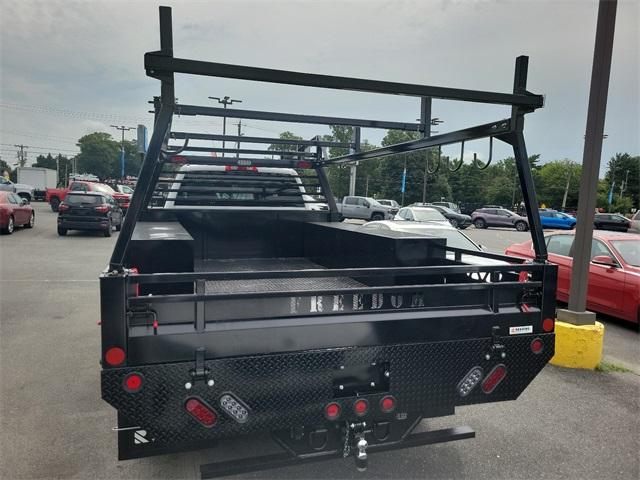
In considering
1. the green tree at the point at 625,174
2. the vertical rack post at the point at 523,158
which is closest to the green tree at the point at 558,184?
the green tree at the point at 625,174

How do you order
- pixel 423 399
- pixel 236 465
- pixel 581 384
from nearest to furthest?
pixel 236 465 < pixel 423 399 < pixel 581 384

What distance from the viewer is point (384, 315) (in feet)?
8.61

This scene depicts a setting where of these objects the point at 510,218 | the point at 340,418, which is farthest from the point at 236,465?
the point at 510,218

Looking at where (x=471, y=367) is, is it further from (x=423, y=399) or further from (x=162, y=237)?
(x=162, y=237)

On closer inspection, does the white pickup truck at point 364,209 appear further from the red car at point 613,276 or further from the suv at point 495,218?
the red car at point 613,276

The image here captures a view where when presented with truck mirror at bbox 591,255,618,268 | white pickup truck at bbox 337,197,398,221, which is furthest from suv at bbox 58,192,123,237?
white pickup truck at bbox 337,197,398,221

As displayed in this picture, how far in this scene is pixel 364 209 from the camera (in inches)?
1302

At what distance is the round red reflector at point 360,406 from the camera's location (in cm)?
257

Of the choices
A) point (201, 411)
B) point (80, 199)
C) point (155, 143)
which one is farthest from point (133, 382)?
point (80, 199)

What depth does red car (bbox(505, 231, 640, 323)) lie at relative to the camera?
687cm

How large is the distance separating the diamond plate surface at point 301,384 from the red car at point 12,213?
16984 millimetres

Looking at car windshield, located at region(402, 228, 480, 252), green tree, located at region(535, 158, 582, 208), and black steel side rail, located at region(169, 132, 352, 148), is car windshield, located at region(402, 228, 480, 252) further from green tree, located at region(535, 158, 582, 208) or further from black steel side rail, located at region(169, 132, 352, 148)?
green tree, located at region(535, 158, 582, 208)

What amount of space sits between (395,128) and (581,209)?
271cm

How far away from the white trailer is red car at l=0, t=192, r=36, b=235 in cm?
2673
